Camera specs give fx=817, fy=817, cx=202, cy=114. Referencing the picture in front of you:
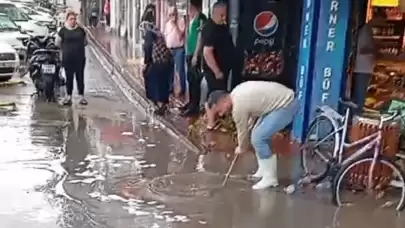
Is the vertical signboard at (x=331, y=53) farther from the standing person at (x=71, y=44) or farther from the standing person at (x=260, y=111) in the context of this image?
the standing person at (x=71, y=44)

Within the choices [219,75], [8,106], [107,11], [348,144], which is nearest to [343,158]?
[348,144]

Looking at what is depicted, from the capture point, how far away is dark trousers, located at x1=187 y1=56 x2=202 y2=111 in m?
15.0

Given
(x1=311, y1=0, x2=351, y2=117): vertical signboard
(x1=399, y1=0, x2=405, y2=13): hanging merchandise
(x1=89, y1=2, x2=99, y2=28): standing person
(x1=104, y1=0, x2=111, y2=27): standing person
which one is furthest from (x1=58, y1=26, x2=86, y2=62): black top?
(x1=89, y1=2, x2=99, y2=28): standing person

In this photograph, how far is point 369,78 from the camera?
12.7 meters

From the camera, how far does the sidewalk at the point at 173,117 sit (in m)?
12.5

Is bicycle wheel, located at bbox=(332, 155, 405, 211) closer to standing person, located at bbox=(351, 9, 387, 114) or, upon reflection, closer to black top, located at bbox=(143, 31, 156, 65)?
standing person, located at bbox=(351, 9, 387, 114)

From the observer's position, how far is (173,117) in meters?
15.2

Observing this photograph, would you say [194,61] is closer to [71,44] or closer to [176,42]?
[176,42]

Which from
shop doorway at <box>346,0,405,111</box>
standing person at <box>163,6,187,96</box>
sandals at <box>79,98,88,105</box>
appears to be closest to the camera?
shop doorway at <box>346,0,405,111</box>

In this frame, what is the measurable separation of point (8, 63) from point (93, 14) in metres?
27.6

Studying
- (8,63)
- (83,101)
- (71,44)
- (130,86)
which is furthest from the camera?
(8,63)

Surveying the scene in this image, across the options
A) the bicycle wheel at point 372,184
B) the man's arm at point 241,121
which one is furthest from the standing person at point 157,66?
the bicycle wheel at point 372,184

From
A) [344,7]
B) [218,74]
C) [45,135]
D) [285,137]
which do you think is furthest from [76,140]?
[344,7]

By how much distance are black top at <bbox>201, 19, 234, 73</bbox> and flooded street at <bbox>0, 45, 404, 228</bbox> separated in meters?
1.52
